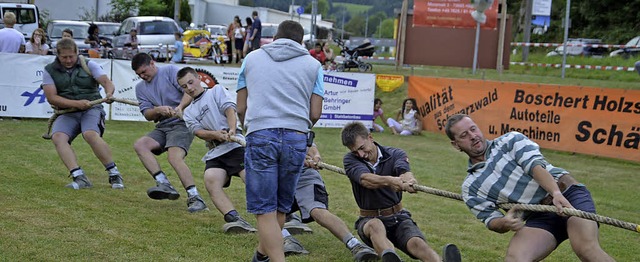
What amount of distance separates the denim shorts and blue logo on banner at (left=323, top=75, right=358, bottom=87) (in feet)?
43.7

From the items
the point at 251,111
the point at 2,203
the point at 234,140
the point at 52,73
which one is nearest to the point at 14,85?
the point at 52,73

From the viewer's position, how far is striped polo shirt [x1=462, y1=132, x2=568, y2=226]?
19.9 ft

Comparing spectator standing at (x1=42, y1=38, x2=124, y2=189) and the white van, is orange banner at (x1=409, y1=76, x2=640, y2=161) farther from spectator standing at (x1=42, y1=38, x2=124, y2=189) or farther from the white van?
the white van

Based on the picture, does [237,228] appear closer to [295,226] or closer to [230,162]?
[295,226]

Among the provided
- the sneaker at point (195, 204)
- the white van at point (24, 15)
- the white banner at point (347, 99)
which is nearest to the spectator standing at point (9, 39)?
the white banner at point (347, 99)

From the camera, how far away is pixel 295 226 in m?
8.49

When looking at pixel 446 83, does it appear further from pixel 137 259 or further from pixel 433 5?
pixel 137 259

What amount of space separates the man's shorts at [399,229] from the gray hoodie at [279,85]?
54.1 inches

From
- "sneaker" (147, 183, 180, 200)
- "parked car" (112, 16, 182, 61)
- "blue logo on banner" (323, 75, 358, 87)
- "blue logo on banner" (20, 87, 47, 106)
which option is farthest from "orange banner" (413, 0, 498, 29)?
"sneaker" (147, 183, 180, 200)

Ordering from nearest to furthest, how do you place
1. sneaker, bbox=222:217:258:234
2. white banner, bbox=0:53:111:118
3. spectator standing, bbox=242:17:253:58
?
1. sneaker, bbox=222:217:258:234
2. white banner, bbox=0:53:111:118
3. spectator standing, bbox=242:17:253:58

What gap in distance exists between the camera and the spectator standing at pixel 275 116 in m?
6.09

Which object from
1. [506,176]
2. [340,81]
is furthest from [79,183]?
[340,81]

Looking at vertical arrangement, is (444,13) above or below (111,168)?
above

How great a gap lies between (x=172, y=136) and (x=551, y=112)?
9199 mm
